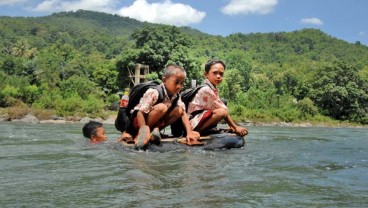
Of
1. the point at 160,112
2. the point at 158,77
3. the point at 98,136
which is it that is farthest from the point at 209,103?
the point at 158,77

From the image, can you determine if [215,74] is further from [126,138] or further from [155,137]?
[126,138]

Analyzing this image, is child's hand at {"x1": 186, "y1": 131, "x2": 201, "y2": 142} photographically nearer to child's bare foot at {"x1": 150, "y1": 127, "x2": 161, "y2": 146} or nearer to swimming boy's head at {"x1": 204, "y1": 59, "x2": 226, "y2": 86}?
child's bare foot at {"x1": 150, "y1": 127, "x2": 161, "y2": 146}

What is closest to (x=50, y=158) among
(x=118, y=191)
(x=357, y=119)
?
(x=118, y=191)

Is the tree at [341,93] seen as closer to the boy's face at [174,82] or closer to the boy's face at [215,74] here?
the boy's face at [215,74]

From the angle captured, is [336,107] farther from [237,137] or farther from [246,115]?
[237,137]

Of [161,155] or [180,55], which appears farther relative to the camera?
[180,55]

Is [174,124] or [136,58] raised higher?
[136,58]

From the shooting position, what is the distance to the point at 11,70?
52.7 metres

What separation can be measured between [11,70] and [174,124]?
50.4m

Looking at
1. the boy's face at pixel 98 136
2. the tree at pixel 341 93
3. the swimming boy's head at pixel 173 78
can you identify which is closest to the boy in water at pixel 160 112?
the swimming boy's head at pixel 173 78

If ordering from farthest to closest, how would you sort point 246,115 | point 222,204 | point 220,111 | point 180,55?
point 246,115, point 180,55, point 220,111, point 222,204

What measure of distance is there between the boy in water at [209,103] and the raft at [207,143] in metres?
0.24

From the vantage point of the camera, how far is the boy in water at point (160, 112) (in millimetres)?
6125

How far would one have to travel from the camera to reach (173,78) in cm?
638
